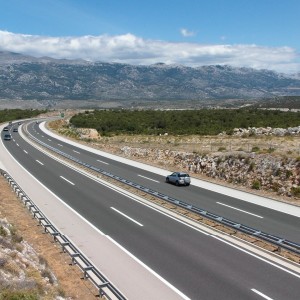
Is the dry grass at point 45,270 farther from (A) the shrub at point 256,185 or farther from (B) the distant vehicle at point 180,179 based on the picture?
(A) the shrub at point 256,185

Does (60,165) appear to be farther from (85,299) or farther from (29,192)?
(85,299)

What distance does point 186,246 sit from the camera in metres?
17.2

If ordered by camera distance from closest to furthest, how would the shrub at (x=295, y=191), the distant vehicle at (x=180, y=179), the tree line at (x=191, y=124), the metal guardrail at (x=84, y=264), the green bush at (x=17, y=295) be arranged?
the green bush at (x=17, y=295) < the metal guardrail at (x=84, y=264) < the shrub at (x=295, y=191) < the distant vehicle at (x=180, y=179) < the tree line at (x=191, y=124)

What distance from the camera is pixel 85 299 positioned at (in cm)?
1223

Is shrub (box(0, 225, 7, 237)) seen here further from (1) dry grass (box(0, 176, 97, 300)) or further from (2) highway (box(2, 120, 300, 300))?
(2) highway (box(2, 120, 300, 300))

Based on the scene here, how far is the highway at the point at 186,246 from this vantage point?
513 inches

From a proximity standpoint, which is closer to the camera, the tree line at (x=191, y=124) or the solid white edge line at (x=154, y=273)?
the solid white edge line at (x=154, y=273)

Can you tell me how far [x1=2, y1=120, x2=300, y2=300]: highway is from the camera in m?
13.0

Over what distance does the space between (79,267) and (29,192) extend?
14.9 meters

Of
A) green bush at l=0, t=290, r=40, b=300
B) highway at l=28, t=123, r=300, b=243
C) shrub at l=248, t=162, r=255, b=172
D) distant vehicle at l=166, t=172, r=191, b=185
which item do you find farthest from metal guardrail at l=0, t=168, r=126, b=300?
shrub at l=248, t=162, r=255, b=172

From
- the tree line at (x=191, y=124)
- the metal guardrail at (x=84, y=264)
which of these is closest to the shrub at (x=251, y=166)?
the metal guardrail at (x=84, y=264)

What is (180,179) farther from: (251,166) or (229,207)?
(229,207)

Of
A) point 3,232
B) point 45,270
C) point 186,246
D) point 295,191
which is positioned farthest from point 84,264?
point 295,191

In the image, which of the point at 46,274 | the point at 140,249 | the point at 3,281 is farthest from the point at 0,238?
the point at 140,249
